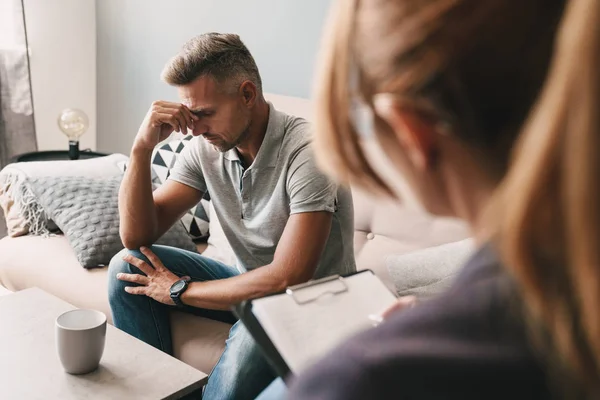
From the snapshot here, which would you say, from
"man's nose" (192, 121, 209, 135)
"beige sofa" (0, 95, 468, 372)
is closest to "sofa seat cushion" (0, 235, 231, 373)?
"beige sofa" (0, 95, 468, 372)

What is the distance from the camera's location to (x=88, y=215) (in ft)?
6.41

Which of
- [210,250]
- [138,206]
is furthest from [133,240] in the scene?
[210,250]

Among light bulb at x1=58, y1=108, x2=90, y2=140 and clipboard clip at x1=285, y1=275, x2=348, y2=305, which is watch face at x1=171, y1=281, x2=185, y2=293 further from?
light bulb at x1=58, y1=108, x2=90, y2=140

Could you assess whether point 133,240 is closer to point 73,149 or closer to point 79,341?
point 79,341

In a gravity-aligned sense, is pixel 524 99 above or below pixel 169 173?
above

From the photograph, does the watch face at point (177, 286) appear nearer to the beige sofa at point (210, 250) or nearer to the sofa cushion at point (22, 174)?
the beige sofa at point (210, 250)

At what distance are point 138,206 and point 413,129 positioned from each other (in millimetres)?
1273

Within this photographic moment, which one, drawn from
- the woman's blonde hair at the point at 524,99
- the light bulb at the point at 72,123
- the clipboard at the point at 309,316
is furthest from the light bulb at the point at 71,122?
the woman's blonde hair at the point at 524,99

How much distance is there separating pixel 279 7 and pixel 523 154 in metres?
2.18

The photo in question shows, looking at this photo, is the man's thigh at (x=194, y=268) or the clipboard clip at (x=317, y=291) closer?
the clipboard clip at (x=317, y=291)

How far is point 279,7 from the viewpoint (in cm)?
241

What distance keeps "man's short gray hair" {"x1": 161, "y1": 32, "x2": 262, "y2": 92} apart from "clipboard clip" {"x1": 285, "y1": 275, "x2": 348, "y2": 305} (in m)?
0.62

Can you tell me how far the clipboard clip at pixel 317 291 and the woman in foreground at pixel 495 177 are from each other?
1.90 feet

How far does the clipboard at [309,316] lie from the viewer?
91 cm
